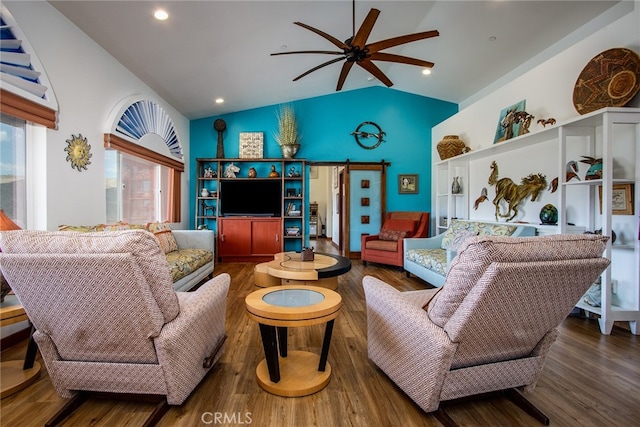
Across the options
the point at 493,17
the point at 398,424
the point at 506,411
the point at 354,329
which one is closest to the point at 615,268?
the point at 506,411

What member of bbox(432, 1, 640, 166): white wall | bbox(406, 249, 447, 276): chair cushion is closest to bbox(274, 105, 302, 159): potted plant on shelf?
bbox(406, 249, 447, 276): chair cushion

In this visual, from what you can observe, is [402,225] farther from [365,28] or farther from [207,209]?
[207,209]

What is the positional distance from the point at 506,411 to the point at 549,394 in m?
0.35

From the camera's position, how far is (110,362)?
4.71ft

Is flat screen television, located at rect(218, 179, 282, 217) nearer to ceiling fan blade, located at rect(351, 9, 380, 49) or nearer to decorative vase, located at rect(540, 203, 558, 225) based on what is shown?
ceiling fan blade, located at rect(351, 9, 380, 49)

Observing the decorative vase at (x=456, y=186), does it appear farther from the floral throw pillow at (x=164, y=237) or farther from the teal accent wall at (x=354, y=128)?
the floral throw pillow at (x=164, y=237)

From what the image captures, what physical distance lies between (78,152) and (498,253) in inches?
139

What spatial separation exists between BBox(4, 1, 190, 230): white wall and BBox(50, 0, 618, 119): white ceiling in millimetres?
166

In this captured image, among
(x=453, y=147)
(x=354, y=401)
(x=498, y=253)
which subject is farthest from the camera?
(x=453, y=147)

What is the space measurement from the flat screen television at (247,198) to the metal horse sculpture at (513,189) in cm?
367

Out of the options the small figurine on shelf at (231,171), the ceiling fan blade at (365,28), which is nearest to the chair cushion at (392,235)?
the small figurine on shelf at (231,171)

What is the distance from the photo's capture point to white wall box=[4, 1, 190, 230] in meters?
2.41

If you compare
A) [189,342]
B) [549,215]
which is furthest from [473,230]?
[189,342]

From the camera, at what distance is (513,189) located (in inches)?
150
